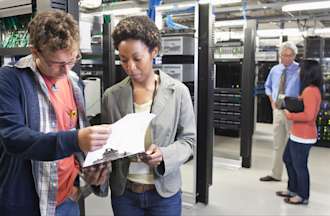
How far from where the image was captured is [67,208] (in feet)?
4.54

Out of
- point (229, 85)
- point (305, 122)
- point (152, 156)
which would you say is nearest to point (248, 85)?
point (229, 85)

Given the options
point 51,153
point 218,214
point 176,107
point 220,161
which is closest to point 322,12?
point 220,161

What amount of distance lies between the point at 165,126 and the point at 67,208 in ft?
1.77

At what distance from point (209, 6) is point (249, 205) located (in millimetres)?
2247

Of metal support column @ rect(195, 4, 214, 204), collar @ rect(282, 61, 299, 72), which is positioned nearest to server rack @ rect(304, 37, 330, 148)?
collar @ rect(282, 61, 299, 72)

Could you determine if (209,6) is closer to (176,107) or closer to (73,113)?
(176,107)

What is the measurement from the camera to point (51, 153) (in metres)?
1.05

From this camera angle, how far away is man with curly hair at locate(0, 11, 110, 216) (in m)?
1.05

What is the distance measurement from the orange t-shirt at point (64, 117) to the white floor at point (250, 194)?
7.68ft

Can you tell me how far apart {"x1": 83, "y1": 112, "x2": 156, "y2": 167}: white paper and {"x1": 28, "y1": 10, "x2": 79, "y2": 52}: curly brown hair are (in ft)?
1.10

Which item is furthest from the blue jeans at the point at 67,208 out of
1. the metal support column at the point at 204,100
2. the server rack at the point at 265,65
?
the server rack at the point at 265,65

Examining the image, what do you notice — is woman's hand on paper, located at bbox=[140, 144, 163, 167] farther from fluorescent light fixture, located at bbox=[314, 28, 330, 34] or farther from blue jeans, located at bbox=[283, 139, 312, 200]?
fluorescent light fixture, located at bbox=[314, 28, 330, 34]

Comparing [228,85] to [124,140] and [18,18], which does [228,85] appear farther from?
[124,140]

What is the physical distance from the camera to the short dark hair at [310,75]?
11.4 feet
